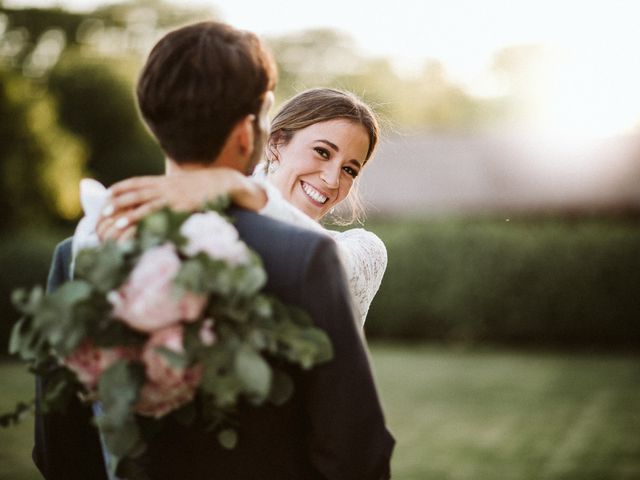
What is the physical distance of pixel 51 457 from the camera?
7.34 feet

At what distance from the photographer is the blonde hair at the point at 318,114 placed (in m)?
3.30

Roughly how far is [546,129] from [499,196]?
379 centimetres

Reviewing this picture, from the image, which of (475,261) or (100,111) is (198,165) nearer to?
(475,261)

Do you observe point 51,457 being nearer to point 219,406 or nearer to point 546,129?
point 219,406

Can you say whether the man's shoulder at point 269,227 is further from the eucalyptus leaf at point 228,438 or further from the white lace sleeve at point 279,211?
the eucalyptus leaf at point 228,438

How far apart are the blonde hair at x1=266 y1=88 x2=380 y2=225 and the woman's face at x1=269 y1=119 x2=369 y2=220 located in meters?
0.03

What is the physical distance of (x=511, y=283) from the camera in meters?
17.2

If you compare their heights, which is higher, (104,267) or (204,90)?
(204,90)

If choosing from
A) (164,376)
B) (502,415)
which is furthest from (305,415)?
(502,415)

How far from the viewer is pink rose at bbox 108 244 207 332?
1630 mm

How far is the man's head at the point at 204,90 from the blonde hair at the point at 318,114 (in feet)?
4.51

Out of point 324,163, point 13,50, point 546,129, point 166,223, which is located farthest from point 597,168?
point 13,50

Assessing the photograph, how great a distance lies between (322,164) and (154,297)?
1.72 meters

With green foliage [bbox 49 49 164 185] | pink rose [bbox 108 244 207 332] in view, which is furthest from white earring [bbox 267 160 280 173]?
green foliage [bbox 49 49 164 185]
